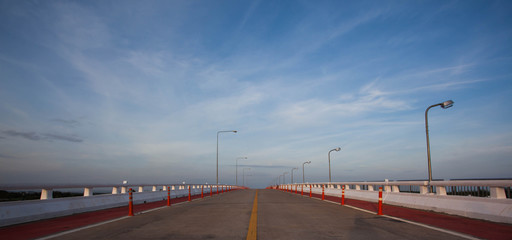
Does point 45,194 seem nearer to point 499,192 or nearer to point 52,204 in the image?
point 52,204

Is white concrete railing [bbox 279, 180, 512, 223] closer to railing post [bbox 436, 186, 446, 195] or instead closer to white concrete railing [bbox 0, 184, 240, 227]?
railing post [bbox 436, 186, 446, 195]

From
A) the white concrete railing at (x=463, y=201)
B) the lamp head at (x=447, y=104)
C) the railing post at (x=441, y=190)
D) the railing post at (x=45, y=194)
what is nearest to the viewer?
the white concrete railing at (x=463, y=201)

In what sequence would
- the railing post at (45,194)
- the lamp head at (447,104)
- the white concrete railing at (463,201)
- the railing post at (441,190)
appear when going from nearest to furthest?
the white concrete railing at (463,201) → the railing post at (45,194) → the railing post at (441,190) → the lamp head at (447,104)

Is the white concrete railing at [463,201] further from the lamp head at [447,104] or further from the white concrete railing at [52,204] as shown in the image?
the white concrete railing at [52,204]

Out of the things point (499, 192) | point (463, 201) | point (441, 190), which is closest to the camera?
point (499, 192)

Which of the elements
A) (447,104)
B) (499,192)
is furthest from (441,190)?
(447,104)

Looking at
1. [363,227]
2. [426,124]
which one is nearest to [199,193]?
[426,124]

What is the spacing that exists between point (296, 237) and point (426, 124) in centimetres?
1518

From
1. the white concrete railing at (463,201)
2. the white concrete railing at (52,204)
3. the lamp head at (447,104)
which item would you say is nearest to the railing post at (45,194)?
the white concrete railing at (52,204)

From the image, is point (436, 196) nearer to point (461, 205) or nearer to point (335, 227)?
point (461, 205)

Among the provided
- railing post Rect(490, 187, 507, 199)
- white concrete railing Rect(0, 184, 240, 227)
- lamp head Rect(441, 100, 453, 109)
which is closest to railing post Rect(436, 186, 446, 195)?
railing post Rect(490, 187, 507, 199)

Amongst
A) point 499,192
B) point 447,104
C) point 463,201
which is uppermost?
point 447,104

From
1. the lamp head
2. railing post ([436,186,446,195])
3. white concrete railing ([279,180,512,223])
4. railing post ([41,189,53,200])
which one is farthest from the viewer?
the lamp head

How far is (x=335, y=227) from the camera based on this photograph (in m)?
9.83
